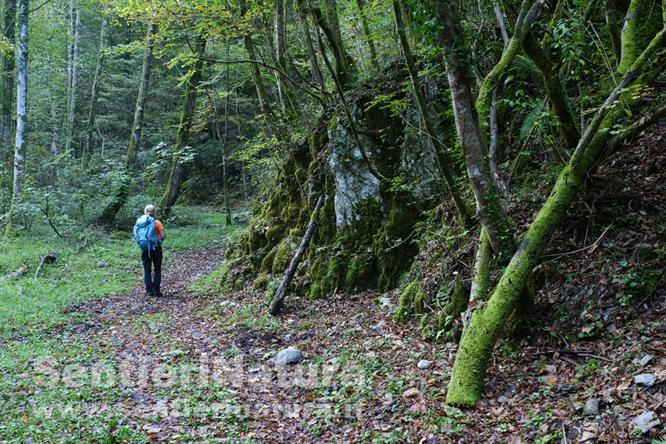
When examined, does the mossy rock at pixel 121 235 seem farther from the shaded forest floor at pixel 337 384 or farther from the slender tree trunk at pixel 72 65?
the shaded forest floor at pixel 337 384

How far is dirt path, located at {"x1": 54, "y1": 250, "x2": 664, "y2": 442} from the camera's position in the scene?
13.2 ft

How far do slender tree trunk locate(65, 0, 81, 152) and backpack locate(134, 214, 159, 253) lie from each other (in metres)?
15.8

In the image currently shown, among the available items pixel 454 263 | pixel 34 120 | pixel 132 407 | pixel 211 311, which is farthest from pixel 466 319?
pixel 34 120

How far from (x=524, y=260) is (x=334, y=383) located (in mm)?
2640

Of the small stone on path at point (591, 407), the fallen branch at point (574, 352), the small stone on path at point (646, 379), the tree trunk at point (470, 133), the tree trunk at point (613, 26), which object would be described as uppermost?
the tree trunk at point (613, 26)

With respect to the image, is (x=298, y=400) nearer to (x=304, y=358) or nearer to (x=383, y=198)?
(x=304, y=358)

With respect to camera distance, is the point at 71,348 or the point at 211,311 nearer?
the point at 71,348

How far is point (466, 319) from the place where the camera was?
5289 millimetres

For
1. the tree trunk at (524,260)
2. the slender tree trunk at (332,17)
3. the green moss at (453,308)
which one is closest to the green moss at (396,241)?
the green moss at (453,308)

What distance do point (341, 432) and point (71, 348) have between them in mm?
5077

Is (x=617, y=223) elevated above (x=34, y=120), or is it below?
below

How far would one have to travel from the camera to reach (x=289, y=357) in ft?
21.4

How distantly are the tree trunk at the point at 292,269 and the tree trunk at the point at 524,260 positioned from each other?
459cm

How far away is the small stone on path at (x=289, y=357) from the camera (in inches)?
255
